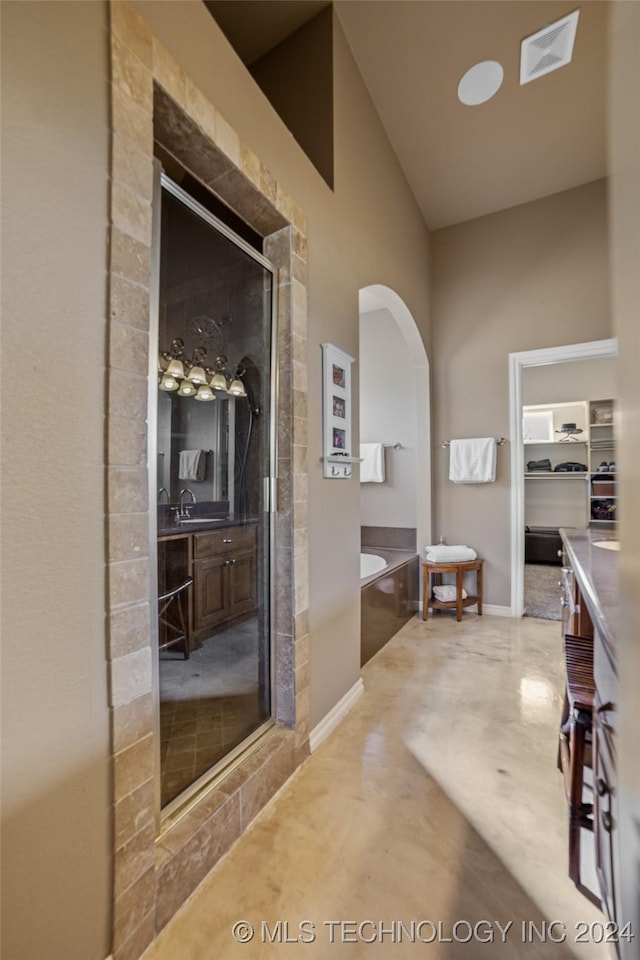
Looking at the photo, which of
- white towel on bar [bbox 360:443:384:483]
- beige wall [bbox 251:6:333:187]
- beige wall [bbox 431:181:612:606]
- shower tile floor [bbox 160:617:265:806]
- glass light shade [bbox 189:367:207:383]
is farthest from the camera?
white towel on bar [bbox 360:443:384:483]

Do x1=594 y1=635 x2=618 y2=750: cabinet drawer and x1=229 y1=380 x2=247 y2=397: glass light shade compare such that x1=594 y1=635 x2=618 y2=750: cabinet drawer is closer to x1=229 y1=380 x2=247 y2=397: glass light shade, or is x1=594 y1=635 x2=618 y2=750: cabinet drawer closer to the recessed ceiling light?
x1=229 y1=380 x2=247 y2=397: glass light shade

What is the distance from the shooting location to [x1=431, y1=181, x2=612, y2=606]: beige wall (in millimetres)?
3254

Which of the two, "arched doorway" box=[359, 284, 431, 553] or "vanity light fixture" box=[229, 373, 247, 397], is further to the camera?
"arched doorway" box=[359, 284, 431, 553]

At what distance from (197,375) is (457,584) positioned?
2788 millimetres

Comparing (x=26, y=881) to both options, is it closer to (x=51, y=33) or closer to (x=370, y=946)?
(x=370, y=946)

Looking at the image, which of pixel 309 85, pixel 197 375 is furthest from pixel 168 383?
pixel 309 85

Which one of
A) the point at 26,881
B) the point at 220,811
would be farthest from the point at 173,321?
the point at 220,811

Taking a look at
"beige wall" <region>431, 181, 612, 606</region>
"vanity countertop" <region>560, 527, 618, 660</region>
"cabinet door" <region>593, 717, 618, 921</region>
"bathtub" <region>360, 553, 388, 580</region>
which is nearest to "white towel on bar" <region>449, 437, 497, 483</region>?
"beige wall" <region>431, 181, 612, 606</region>

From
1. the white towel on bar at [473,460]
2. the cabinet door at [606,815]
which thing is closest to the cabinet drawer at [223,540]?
the cabinet door at [606,815]

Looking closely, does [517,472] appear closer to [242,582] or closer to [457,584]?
[457,584]

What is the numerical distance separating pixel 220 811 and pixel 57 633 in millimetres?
868

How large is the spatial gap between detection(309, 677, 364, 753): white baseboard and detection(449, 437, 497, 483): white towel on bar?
6.76 feet

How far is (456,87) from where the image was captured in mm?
2455

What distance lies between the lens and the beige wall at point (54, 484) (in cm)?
78
